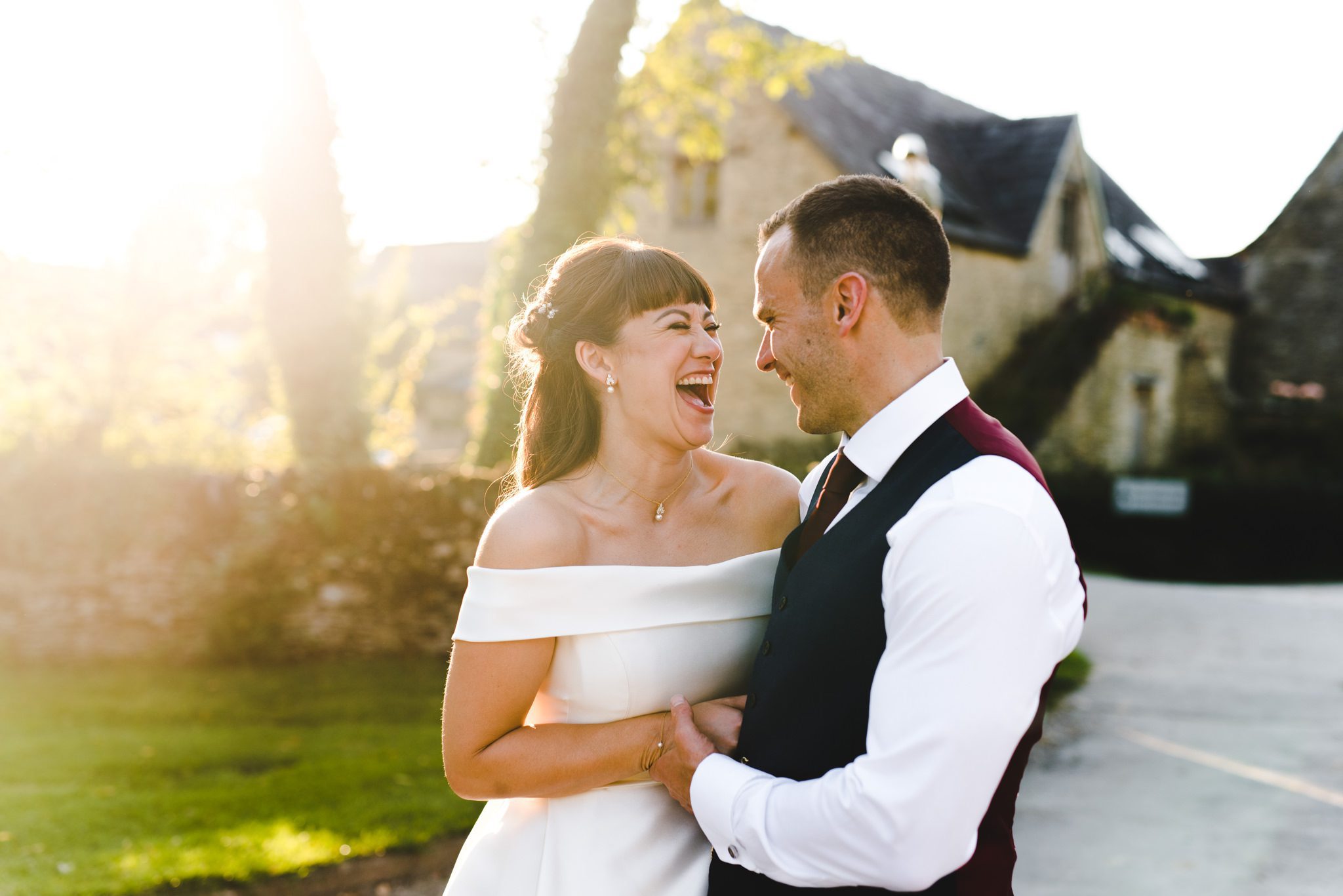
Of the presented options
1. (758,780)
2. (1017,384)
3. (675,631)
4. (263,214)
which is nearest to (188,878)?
(675,631)

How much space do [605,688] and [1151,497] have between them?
18457 mm

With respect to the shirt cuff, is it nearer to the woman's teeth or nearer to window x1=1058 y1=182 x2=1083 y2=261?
the woman's teeth

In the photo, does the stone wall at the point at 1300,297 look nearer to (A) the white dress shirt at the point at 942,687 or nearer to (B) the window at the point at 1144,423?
(B) the window at the point at 1144,423

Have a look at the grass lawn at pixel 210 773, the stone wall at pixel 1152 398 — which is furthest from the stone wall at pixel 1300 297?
the grass lawn at pixel 210 773

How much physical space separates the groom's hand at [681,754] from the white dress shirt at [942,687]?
1.26 ft

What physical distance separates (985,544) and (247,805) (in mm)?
6039

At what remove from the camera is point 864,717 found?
2059 millimetres

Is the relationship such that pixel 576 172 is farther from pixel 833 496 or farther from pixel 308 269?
pixel 833 496

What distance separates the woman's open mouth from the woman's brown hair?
211 mm

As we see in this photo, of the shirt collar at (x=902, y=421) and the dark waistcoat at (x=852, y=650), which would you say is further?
the shirt collar at (x=902, y=421)

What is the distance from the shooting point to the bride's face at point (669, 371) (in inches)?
116

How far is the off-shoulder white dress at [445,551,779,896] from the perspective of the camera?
8.75ft

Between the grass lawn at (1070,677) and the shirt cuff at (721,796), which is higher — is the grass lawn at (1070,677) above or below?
below

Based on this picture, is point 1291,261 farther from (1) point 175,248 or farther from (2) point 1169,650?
(1) point 175,248
